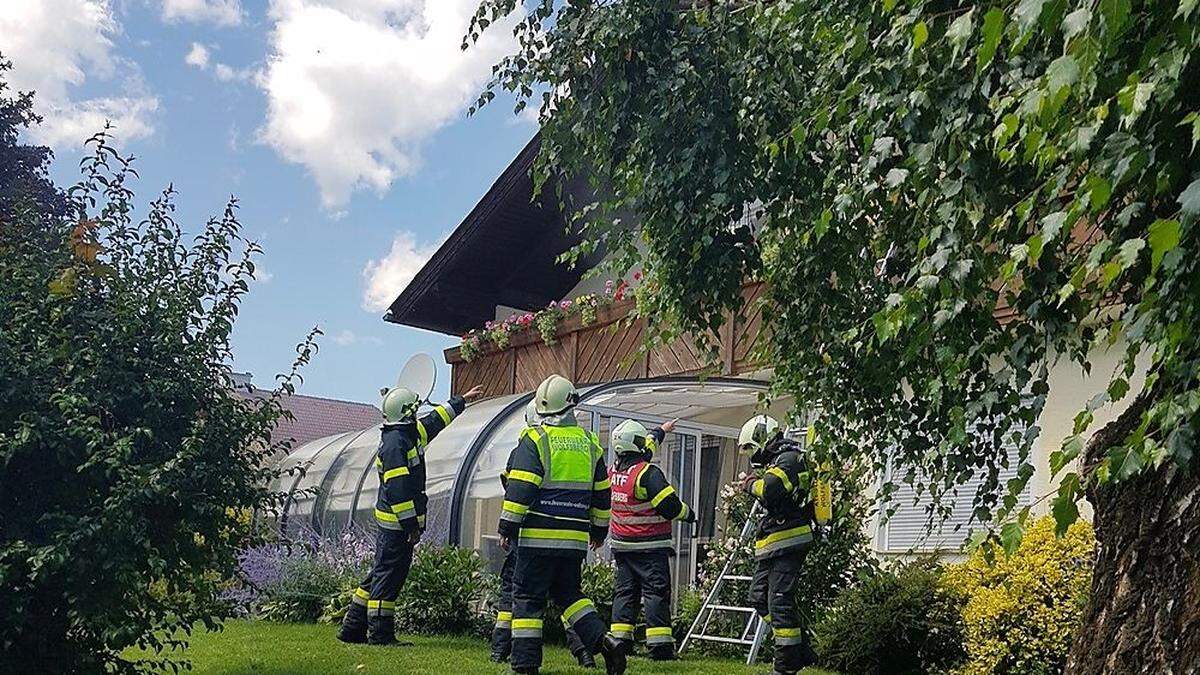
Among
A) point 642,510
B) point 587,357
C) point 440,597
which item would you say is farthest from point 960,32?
point 587,357

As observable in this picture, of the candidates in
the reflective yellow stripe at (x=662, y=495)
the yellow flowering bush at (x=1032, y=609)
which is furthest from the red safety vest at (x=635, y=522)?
the yellow flowering bush at (x=1032, y=609)

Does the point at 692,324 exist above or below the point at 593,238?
below

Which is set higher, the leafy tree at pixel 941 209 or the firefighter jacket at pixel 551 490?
the leafy tree at pixel 941 209

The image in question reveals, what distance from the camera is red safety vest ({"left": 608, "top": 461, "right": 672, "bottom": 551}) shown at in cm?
999

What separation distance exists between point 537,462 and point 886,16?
4.27 meters

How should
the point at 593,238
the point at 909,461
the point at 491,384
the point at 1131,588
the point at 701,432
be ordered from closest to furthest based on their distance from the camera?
the point at 1131,588 → the point at 909,461 → the point at 593,238 → the point at 701,432 → the point at 491,384

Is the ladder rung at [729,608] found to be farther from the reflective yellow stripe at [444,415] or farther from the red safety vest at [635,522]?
the reflective yellow stripe at [444,415]

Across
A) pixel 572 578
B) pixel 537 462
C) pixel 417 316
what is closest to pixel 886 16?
pixel 537 462

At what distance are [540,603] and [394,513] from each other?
7.30 feet

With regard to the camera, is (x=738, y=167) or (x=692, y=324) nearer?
(x=738, y=167)

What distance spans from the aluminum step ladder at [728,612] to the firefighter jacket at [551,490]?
272cm

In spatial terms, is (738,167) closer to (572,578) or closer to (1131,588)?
(1131,588)

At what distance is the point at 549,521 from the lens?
8.26 meters

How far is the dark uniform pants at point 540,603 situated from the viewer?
8031 millimetres
